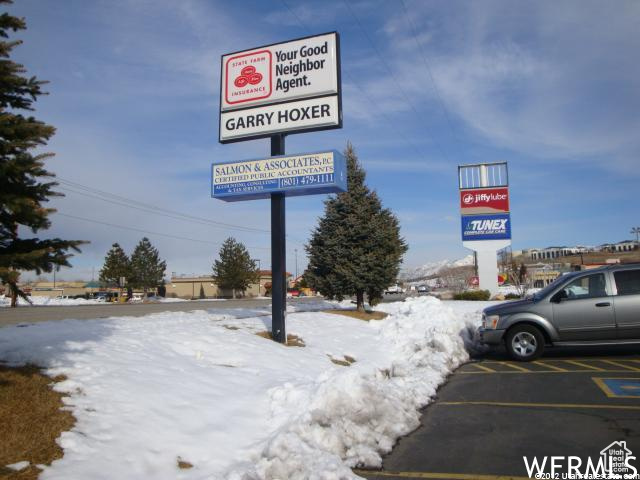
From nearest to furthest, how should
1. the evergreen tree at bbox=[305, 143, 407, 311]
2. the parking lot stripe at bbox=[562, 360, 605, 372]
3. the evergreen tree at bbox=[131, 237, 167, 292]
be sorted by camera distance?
the parking lot stripe at bbox=[562, 360, 605, 372]
the evergreen tree at bbox=[305, 143, 407, 311]
the evergreen tree at bbox=[131, 237, 167, 292]

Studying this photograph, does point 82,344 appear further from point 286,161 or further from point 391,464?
point 286,161

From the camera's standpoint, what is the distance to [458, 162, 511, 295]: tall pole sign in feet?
107

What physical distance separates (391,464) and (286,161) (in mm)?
7923

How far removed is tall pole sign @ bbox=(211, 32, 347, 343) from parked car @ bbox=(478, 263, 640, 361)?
4.69 m

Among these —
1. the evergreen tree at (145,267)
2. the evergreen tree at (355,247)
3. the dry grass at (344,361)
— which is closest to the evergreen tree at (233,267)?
the evergreen tree at (145,267)

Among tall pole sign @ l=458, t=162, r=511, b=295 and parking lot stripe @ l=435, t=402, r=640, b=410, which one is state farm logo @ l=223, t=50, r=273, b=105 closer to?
parking lot stripe @ l=435, t=402, r=640, b=410

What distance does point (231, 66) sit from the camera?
13.0 meters

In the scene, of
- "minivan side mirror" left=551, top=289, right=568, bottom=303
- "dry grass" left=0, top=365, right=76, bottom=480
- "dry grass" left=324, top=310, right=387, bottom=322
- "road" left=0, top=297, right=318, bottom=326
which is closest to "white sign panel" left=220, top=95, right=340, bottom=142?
"minivan side mirror" left=551, top=289, right=568, bottom=303

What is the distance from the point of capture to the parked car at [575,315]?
399 inches

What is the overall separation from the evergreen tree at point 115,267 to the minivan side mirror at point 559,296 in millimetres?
66838

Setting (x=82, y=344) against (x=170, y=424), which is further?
(x=82, y=344)

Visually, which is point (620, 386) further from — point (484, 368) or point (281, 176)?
point (281, 176)

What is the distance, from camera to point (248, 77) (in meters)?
12.8

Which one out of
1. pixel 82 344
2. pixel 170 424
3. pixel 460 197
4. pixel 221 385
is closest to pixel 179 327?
pixel 82 344
